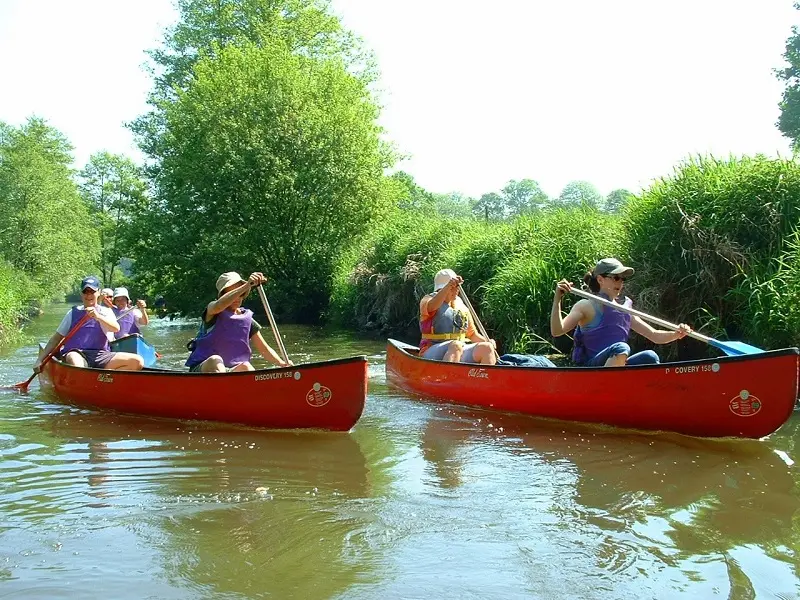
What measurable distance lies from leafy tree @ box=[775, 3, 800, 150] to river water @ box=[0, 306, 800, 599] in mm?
39146

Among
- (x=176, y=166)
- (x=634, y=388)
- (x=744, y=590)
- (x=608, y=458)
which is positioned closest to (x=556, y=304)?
(x=634, y=388)

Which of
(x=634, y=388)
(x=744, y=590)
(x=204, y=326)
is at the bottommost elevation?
(x=744, y=590)

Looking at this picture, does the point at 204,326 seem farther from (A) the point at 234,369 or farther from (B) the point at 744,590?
(B) the point at 744,590

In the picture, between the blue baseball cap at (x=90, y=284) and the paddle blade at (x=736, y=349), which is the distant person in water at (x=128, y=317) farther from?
the paddle blade at (x=736, y=349)

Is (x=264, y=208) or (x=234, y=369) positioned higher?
(x=264, y=208)

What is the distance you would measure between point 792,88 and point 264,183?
1239 inches

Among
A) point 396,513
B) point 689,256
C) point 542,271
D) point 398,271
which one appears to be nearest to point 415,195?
point 398,271

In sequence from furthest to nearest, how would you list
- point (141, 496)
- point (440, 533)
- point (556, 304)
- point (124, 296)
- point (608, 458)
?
point (124, 296), point (556, 304), point (608, 458), point (141, 496), point (440, 533)

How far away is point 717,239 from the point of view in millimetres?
8406

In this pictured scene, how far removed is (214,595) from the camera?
10.4 feet

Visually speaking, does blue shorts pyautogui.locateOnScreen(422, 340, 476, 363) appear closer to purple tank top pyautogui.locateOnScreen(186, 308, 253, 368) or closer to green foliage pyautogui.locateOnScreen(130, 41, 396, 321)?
purple tank top pyautogui.locateOnScreen(186, 308, 253, 368)

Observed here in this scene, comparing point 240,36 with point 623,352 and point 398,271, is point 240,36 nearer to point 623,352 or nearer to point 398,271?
point 398,271

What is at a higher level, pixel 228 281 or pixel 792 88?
pixel 792 88

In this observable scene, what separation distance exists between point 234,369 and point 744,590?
4.62 m
